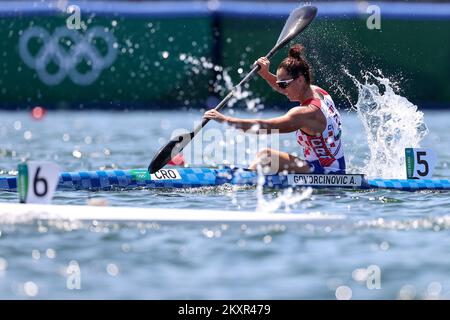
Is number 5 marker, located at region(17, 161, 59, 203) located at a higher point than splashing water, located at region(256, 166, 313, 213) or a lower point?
higher

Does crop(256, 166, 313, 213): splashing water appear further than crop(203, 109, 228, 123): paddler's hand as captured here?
No

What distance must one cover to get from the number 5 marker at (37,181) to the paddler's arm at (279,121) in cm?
195

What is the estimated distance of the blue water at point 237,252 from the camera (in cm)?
596

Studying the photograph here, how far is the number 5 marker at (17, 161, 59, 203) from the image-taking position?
781 cm

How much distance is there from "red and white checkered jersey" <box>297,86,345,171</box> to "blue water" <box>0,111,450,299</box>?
391 mm

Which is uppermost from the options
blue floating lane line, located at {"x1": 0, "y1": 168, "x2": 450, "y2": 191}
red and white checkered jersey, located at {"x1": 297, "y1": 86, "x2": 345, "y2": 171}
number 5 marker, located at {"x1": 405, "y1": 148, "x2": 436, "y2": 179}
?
red and white checkered jersey, located at {"x1": 297, "y1": 86, "x2": 345, "y2": 171}

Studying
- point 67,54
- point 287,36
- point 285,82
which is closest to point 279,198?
point 285,82

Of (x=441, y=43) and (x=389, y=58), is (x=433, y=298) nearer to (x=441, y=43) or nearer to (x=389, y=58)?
(x=389, y=58)

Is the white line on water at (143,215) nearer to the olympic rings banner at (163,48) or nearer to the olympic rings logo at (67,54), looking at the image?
the olympic rings banner at (163,48)

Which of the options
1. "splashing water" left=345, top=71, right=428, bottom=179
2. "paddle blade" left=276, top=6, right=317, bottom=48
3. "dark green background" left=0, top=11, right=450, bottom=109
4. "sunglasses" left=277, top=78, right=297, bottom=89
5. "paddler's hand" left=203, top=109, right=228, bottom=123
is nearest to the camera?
"paddler's hand" left=203, top=109, right=228, bottom=123

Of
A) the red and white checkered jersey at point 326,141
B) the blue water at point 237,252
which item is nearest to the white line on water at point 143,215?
the blue water at point 237,252

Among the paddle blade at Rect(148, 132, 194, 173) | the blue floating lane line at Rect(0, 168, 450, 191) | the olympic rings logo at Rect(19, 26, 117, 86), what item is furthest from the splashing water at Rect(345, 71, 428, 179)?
the olympic rings logo at Rect(19, 26, 117, 86)

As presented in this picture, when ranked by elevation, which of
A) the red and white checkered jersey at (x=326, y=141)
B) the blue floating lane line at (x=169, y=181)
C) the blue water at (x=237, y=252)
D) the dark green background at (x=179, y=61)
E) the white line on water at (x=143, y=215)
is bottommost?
the blue water at (x=237, y=252)

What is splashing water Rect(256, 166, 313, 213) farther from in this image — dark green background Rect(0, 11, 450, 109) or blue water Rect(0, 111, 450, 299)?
dark green background Rect(0, 11, 450, 109)
